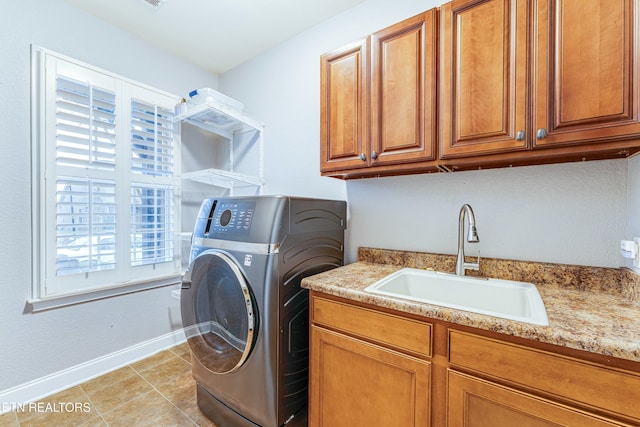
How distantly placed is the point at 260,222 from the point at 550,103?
1.26m

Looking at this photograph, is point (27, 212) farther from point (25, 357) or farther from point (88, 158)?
point (25, 357)

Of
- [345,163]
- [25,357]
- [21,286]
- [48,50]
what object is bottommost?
[25,357]

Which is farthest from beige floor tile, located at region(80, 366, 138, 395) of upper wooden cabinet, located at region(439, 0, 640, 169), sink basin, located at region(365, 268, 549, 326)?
upper wooden cabinet, located at region(439, 0, 640, 169)

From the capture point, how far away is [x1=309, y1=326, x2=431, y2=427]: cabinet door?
0.99m

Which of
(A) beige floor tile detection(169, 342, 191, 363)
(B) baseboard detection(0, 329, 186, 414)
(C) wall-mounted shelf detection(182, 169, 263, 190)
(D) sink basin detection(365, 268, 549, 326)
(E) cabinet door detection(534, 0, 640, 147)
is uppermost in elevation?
(E) cabinet door detection(534, 0, 640, 147)

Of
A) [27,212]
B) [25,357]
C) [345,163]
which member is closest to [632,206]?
[345,163]

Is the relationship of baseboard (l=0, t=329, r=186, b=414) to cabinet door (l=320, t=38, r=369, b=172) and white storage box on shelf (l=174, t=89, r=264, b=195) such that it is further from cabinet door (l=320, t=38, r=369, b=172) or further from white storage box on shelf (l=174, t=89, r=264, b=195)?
cabinet door (l=320, t=38, r=369, b=172)

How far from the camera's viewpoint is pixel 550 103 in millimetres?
1014

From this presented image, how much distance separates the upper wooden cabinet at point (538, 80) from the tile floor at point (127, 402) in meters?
2.05

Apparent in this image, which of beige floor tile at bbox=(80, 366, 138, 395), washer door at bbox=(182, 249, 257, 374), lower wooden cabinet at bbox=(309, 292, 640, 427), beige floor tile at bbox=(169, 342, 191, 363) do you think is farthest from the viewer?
beige floor tile at bbox=(169, 342, 191, 363)

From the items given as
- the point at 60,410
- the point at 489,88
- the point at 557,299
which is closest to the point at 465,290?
the point at 557,299

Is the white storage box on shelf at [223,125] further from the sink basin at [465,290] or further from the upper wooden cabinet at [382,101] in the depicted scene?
the sink basin at [465,290]

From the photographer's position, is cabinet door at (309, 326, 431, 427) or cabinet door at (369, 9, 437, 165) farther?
cabinet door at (369, 9, 437, 165)

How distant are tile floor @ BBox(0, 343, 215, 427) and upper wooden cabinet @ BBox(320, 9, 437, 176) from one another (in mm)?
1675
